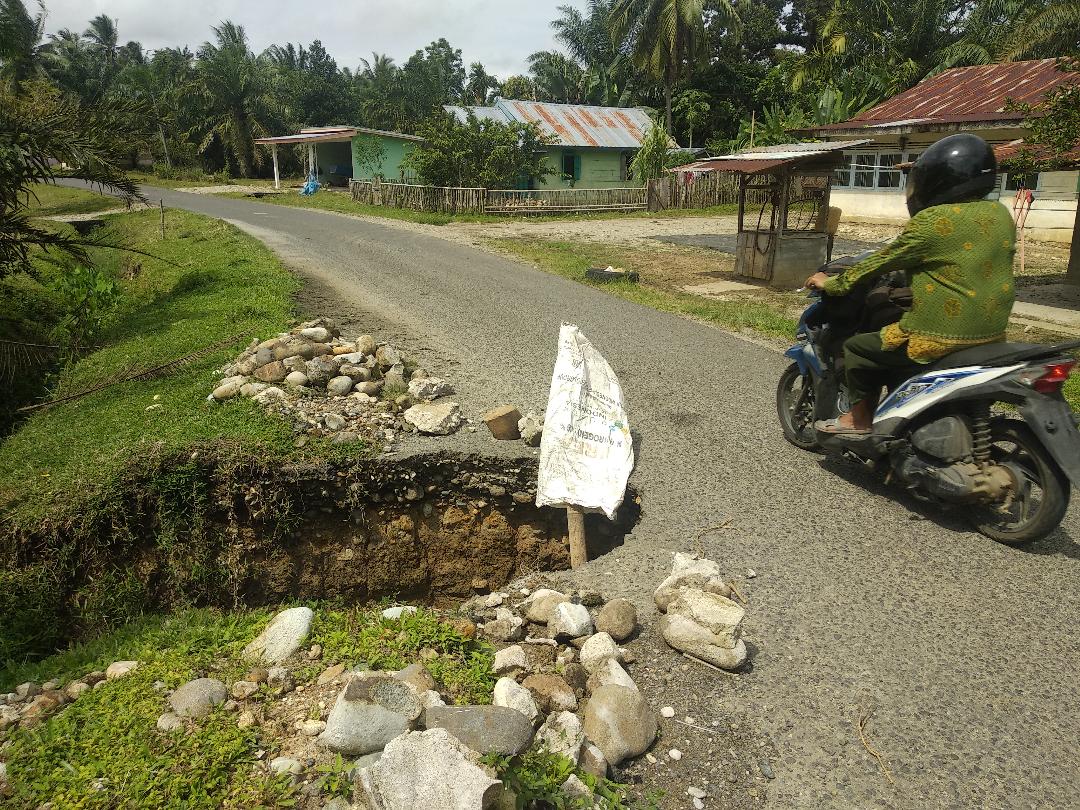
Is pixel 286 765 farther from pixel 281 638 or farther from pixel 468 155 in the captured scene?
pixel 468 155

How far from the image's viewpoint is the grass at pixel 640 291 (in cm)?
911

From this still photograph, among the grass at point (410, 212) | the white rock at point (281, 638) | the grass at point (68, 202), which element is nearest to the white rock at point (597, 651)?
the white rock at point (281, 638)

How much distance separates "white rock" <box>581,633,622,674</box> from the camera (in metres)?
3.09

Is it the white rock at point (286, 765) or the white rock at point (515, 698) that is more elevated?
the white rock at point (515, 698)

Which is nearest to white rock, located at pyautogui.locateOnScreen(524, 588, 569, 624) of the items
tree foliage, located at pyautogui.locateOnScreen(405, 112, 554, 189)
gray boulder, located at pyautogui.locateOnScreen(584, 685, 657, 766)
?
gray boulder, located at pyautogui.locateOnScreen(584, 685, 657, 766)

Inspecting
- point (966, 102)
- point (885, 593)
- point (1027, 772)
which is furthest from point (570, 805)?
point (966, 102)

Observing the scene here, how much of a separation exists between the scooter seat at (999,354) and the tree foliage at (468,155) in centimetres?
2060

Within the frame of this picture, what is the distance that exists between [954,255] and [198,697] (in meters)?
4.04

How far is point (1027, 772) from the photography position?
2521mm

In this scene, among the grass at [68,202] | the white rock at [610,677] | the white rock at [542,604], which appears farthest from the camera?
the grass at [68,202]

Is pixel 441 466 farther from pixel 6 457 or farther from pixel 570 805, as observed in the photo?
pixel 6 457

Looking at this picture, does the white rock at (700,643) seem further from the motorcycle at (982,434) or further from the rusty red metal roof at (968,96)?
the rusty red metal roof at (968,96)

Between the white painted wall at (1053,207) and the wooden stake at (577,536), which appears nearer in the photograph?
the wooden stake at (577,536)

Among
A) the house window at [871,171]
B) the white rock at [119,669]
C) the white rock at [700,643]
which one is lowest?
the white rock at [119,669]
